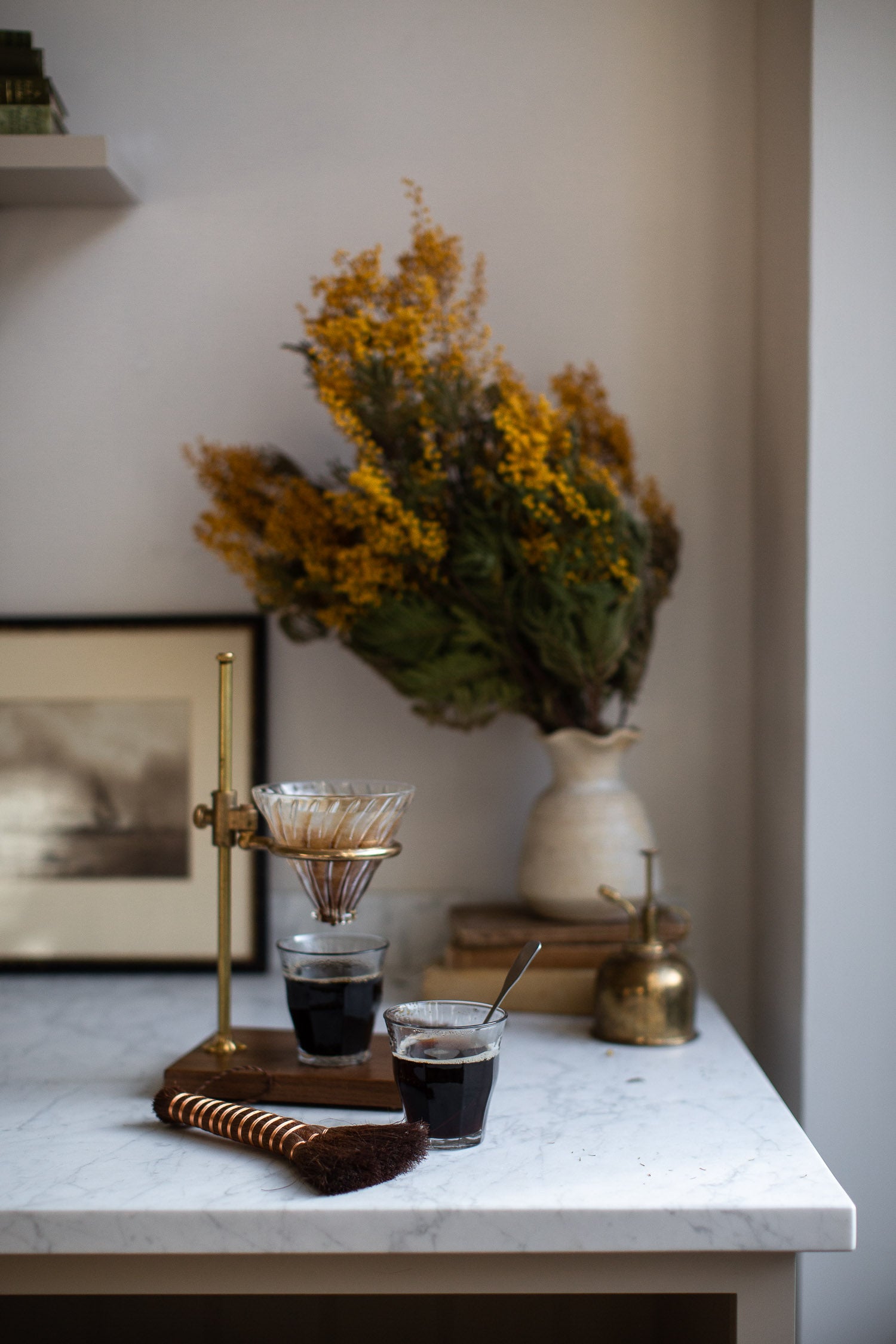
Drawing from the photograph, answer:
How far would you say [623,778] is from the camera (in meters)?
1.44

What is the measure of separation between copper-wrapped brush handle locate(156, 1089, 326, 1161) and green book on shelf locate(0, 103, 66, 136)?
113 centimetres

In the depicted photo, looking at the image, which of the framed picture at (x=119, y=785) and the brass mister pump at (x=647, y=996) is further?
the framed picture at (x=119, y=785)

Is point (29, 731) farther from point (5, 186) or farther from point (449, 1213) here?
point (449, 1213)

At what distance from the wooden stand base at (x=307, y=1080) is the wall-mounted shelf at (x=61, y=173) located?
105 centimetres

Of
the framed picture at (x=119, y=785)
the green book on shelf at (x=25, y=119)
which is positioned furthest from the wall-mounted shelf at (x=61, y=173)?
the framed picture at (x=119, y=785)

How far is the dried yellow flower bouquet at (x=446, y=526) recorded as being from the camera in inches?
46.2

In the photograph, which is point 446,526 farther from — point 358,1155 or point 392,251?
point 358,1155

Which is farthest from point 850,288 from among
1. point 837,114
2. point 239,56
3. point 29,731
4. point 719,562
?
point 29,731

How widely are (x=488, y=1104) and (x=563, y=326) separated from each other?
39.4 inches

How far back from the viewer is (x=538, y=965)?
49.2 inches

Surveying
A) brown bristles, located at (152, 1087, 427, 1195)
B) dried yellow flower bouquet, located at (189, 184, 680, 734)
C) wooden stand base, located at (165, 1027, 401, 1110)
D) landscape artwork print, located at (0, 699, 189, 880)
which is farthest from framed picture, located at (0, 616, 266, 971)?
brown bristles, located at (152, 1087, 427, 1195)

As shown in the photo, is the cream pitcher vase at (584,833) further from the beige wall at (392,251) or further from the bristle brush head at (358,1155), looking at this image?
the bristle brush head at (358,1155)

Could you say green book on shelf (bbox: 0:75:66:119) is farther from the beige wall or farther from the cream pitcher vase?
the cream pitcher vase

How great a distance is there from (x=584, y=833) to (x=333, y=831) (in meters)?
0.39
